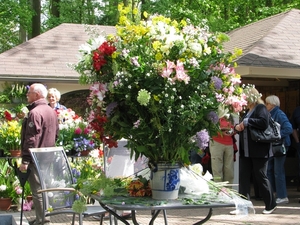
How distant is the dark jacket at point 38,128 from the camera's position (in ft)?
19.7

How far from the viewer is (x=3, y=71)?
13453 millimetres

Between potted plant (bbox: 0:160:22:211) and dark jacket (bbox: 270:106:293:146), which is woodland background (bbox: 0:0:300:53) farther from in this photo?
potted plant (bbox: 0:160:22:211)

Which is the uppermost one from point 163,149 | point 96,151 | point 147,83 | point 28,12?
point 28,12

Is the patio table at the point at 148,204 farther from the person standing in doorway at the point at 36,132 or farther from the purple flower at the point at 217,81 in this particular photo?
the person standing in doorway at the point at 36,132

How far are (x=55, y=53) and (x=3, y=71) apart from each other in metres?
1.87

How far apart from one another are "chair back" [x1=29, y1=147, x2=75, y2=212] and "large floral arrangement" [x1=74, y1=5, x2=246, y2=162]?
146cm

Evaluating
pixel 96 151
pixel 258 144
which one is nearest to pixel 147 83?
pixel 258 144

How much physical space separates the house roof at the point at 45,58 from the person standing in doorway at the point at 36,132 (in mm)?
6812

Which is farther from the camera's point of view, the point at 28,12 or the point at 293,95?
the point at 28,12

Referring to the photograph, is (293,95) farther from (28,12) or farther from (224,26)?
(28,12)

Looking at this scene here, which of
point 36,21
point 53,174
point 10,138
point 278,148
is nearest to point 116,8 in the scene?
point 36,21

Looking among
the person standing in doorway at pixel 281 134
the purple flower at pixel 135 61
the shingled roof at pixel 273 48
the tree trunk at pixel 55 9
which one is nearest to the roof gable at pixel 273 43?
the shingled roof at pixel 273 48

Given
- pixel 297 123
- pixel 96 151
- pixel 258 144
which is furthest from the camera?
pixel 297 123

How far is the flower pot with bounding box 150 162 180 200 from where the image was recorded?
3840 mm
